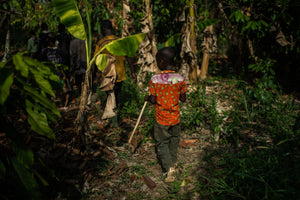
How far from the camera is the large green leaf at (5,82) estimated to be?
1.34m

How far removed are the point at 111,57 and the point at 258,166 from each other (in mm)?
2835

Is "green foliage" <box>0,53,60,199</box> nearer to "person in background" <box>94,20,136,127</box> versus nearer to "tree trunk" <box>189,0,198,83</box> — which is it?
"person in background" <box>94,20,136,127</box>

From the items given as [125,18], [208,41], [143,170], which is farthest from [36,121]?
[208,41]

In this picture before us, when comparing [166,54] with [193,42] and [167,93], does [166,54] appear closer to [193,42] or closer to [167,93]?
[167,93]

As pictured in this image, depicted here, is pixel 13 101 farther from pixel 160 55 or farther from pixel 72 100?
pixel 72 100

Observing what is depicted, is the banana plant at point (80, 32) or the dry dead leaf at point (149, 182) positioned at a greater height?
the banana plant at point (80, 32)

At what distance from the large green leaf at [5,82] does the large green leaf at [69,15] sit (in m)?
1.55

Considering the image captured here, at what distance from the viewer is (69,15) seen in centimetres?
277

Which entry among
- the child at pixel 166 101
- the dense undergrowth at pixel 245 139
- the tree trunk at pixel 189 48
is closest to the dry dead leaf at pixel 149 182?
the child at pixel 166 101

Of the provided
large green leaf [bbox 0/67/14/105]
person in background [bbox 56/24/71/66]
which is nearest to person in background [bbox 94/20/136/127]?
person in background [bbox 56/24/71/66]

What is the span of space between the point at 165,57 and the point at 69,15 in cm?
144

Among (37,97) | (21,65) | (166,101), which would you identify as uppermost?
(21,65)

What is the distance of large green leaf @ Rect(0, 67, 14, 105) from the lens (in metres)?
1.34

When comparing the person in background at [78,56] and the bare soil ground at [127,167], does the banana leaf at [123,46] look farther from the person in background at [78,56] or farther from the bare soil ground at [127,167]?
the person in background at [78,56]
